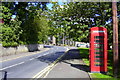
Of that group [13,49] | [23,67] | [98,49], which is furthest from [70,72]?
[13,49]

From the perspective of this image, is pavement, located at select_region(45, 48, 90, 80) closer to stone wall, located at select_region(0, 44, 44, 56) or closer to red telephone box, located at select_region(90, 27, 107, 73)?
red telephone box, located at select_region(90, 27, 107, 73)

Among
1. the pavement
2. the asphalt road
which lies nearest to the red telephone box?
the pavement

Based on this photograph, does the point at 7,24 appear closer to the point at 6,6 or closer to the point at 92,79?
the point at 6,6

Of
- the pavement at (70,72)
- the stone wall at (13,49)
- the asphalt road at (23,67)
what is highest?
the stone wall at (13,49)

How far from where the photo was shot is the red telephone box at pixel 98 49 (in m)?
12.0

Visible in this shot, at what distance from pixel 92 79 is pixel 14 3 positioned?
94.3ft

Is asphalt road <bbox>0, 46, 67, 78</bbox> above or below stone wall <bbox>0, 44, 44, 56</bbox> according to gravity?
below

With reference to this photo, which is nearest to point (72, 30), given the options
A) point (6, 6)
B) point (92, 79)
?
point (92, 79)

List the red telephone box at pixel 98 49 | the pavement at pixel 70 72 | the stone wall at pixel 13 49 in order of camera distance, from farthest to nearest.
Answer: the stone wall at pixel 13 49
the red telephone box at pixel 98 49
the pavement at pixel 70 72

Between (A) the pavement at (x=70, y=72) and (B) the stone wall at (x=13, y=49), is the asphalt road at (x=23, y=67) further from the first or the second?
(B) the stone wall at (x=13, y=49)

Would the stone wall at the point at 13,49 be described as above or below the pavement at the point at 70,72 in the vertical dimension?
above

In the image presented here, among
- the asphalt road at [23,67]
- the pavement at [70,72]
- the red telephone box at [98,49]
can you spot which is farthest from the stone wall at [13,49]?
the red telephone box at [98,49]

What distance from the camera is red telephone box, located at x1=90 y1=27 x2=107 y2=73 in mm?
11977

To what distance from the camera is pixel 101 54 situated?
484 inches
